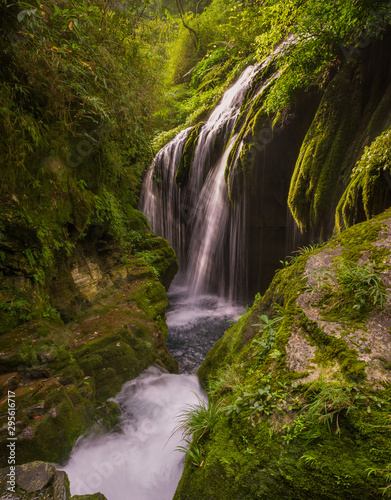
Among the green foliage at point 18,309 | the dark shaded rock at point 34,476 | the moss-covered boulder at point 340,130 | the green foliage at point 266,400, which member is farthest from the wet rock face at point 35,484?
the moss-covered boulder at point 340,130

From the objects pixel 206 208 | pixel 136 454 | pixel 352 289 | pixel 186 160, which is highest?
pixel 186 160

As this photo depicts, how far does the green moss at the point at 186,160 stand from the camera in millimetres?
11250

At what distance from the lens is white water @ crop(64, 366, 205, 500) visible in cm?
269

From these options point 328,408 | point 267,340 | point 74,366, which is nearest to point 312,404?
point 328,408

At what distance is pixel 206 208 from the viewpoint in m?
10.3

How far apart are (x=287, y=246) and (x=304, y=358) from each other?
21.4 feet

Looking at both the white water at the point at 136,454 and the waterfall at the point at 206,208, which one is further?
the waterfall at the point at 206,208

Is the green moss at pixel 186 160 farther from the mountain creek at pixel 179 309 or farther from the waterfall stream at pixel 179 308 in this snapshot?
the mountain creek at pixel 179 309

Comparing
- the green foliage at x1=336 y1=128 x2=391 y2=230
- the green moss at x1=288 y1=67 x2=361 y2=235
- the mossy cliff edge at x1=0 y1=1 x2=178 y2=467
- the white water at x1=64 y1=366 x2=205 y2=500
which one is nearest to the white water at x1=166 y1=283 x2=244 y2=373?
the mossy cliff edge at x1=0 y1=1 x2=178 y2=467

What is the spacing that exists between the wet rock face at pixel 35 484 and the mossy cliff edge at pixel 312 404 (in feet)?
3.12

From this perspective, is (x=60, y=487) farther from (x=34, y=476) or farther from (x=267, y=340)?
Result: (x=267, y=340)

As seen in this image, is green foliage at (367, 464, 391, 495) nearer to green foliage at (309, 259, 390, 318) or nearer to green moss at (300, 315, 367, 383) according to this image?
green moss at (300, 315, 367, 383)

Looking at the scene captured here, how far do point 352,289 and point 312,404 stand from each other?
3.70ft

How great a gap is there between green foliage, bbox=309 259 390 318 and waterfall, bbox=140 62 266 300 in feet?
20.8
